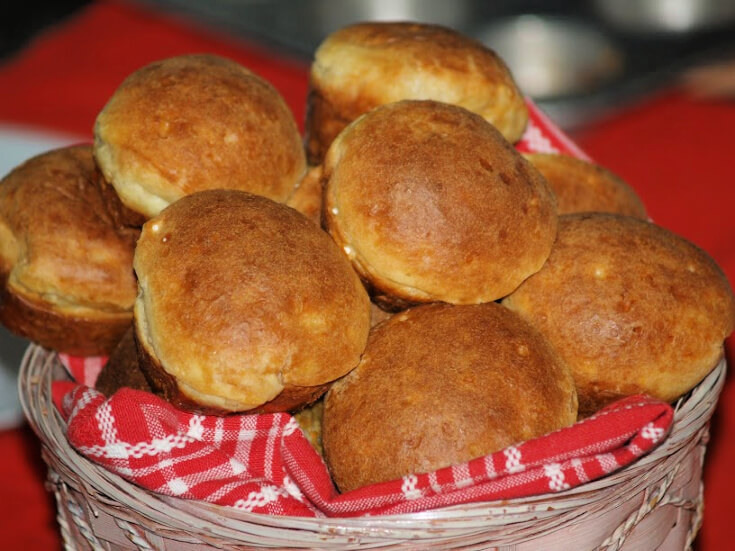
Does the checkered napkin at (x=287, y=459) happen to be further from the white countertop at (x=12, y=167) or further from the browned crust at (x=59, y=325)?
the white countertop at (x=12, y=167)

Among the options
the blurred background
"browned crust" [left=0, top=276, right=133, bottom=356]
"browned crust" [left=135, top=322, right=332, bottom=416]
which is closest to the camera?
"browned crust" [left=135, top=322, right=332, bottom=416]

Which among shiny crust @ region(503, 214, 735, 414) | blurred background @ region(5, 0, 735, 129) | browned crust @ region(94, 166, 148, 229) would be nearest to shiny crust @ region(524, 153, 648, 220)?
shiny crust @ region(503, 214, 735, 414)

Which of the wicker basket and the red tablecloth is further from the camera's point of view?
the red tablecloth

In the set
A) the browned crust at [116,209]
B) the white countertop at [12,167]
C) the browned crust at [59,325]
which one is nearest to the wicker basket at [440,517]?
the browned crust at [59,325]

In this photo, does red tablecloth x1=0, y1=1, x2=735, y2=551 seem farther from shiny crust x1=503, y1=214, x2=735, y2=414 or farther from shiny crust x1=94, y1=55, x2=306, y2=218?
shiny crust x1=94, y1=55, x2=306, y2=218

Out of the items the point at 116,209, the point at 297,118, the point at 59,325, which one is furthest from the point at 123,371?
the point at 297,118

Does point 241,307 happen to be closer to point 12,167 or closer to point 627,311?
point 627,311

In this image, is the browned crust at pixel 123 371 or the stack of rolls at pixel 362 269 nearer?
the stack of rolls at pixel 362 269

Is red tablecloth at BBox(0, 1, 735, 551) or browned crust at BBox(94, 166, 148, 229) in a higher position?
browned crust at BBox(94, 166, 148, 229)
